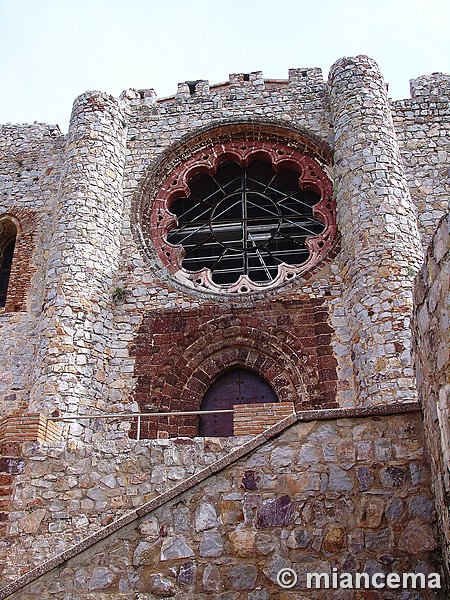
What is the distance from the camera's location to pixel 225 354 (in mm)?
10953

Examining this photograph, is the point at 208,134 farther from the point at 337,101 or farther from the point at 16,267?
the point at 16,267

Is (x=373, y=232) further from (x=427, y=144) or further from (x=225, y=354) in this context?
(x=427, y=144)

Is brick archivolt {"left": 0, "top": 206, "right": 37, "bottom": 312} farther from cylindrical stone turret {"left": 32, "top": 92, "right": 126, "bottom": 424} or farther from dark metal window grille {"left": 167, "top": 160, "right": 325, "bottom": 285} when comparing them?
dark metal window grille {"left": 167, "top": 160, "right": 325, "bottom": 285}

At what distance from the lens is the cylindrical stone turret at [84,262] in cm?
1010

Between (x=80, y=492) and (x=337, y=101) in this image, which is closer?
(x=80, y=492)

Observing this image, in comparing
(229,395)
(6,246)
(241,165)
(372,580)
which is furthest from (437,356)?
(6,246)

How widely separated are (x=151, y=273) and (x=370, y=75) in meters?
5.38

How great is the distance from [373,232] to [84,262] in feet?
14.9

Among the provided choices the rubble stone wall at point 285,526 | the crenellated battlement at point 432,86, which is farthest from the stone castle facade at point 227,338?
the crenellated battlement at point 432,86

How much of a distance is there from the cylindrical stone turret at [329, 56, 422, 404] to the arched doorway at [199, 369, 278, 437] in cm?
152

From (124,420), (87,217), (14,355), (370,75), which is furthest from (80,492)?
(370,75)

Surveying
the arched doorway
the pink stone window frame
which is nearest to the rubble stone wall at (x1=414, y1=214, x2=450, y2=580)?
the arched doorway

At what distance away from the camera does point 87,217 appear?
11766mm

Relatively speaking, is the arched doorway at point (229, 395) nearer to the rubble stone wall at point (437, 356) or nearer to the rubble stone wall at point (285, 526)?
the rubble stone wall at point (285, 526)
